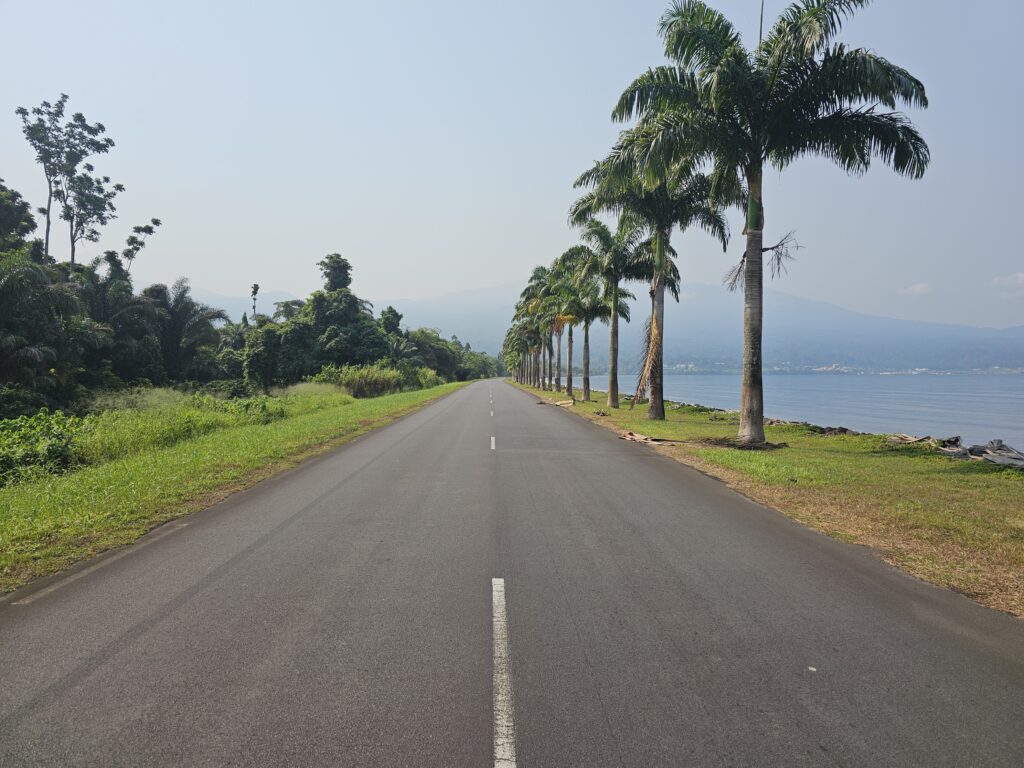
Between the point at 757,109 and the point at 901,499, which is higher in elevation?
the point at 757,109

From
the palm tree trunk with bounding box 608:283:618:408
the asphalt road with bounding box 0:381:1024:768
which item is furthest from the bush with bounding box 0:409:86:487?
the palm tree trunk with bounding box 608:283:618:408

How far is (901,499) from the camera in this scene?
8734mm

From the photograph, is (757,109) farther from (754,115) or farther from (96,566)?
(96,566)

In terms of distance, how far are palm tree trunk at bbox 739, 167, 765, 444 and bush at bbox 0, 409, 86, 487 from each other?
1518cm

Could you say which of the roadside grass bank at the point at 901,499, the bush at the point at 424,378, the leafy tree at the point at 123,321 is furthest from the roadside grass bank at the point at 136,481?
the bush at the point at 424,378

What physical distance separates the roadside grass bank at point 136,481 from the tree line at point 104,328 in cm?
1366

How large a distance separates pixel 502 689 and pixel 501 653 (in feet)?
1.42

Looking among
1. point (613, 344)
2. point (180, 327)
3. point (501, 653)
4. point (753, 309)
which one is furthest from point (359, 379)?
point (501, 653)

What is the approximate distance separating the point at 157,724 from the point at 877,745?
3813 millimetres

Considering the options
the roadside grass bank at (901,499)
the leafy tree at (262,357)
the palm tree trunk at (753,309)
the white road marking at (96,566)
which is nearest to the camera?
the white road marking at (96,566)

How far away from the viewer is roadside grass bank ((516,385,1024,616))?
5.76 metres

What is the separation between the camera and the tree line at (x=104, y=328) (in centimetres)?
2495

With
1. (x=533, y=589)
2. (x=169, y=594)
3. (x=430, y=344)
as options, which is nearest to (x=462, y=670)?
(x=533, y=589)

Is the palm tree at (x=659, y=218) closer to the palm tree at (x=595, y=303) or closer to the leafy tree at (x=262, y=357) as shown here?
the palm tree at (x=595, y=303)
